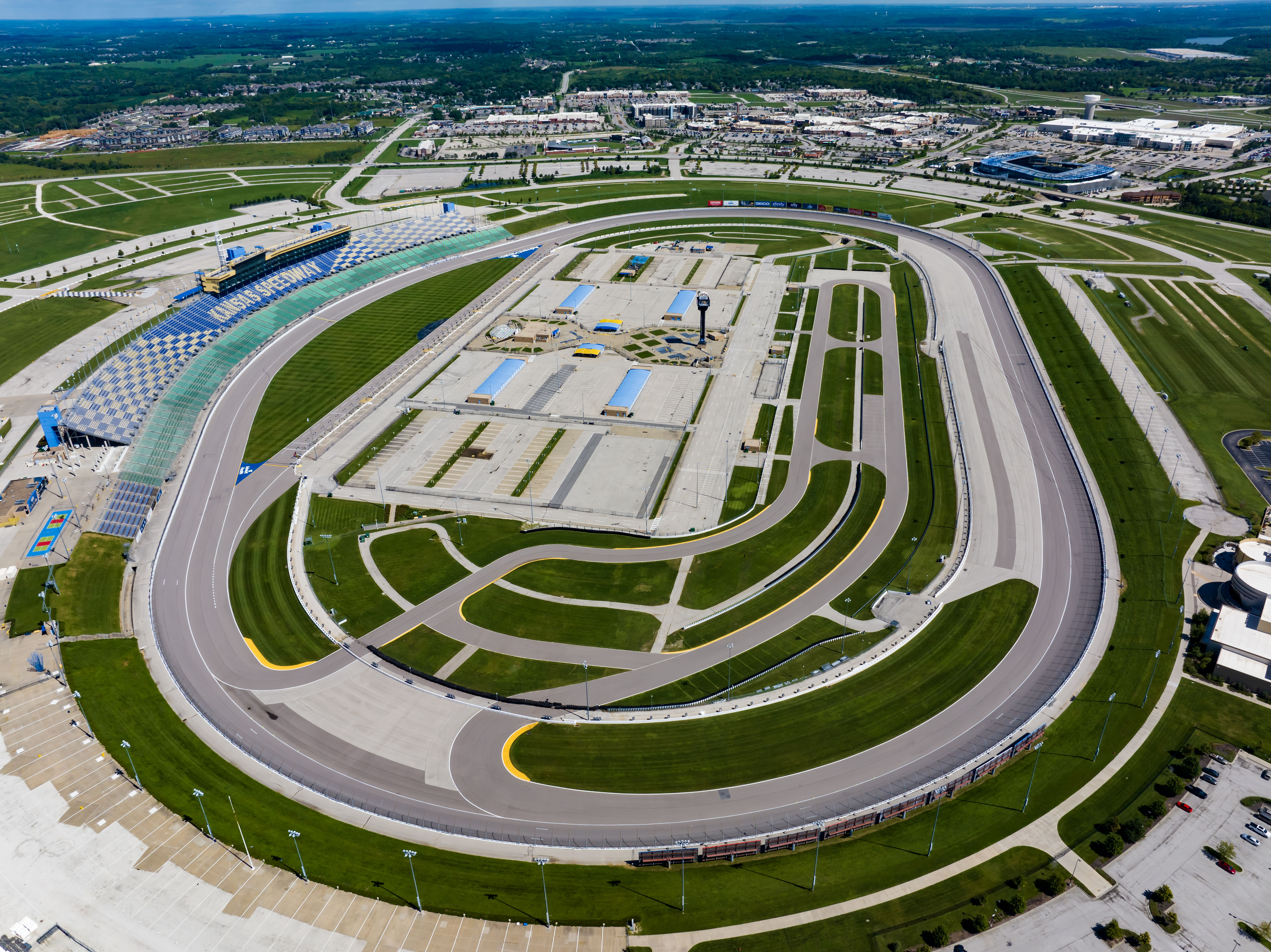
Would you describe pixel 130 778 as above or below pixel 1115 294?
below

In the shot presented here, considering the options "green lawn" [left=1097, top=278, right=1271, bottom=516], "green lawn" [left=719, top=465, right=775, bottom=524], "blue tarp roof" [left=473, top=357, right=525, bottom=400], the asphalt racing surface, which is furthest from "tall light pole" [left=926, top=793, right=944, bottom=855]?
"blue tarp roof" [left=473, top=357, right=525, bottom=400]

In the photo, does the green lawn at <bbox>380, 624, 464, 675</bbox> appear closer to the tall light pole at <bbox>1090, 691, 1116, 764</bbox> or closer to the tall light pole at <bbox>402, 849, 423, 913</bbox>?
the tall light pole at <bbox>402, 849, 423, 913</bbox>

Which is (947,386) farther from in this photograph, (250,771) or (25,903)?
(25,903)

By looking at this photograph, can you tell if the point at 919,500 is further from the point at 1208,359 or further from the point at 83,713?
the point at 83,713

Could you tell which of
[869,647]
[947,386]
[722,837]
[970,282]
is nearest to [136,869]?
[722,837]

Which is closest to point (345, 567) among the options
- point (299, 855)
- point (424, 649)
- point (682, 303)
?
point (424, 649)

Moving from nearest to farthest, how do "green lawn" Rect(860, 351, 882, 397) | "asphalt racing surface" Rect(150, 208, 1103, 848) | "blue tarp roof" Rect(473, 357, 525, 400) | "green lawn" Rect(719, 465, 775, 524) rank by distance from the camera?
"asphalt racing surface" Rect(150, 208, 1103, 848), "green lawn" Rect(719, 465, 775, 524), "blue tarp roof" Rect(473, 357, 525, 400), "green lawn" Rect(860, 351, 882, 397)

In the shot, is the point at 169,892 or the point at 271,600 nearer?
the point at 169,892
